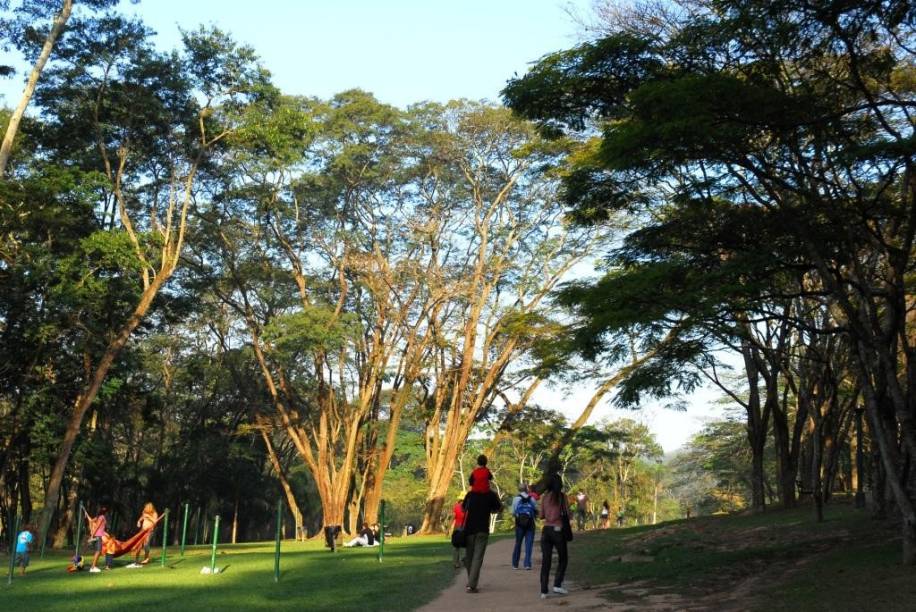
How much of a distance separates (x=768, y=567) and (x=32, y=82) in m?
19.1

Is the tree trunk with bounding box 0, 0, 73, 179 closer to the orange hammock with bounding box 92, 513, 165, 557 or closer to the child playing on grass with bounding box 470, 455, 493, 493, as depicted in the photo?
the orange hammock with bounding box 92, 513, 165, 557

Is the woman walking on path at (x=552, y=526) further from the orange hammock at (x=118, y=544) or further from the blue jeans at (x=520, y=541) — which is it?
the orange hammock at (x=118, y=544)

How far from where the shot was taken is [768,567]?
1259cm

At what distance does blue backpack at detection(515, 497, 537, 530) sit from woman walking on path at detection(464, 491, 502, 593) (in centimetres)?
304

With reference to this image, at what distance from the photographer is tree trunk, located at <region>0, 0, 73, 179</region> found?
19.8 m

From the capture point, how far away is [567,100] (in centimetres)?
1318

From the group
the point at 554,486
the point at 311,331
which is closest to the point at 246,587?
the point at 554,486

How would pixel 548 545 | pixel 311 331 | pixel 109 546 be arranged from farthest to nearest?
pixel 311 331
pixel 109 546
pixel 548 545

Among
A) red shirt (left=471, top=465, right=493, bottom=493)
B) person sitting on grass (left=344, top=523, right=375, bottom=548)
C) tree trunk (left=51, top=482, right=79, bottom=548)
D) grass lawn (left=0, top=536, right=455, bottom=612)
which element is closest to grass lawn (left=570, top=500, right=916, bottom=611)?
red shirt (left=471, top=465, right=493, bottom=493)

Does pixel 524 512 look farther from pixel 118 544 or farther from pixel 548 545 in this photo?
pixel 118 544

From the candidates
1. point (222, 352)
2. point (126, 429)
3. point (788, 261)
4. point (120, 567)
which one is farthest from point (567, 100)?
point (126, 429)

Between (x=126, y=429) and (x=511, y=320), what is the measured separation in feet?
81.7

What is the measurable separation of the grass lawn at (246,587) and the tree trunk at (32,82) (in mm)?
9310

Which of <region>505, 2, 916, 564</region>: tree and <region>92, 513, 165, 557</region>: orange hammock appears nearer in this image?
<region>505, 2, 916, 564</region>: tree
